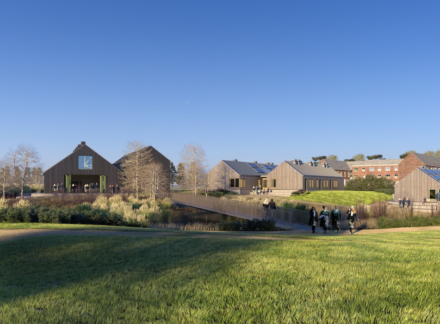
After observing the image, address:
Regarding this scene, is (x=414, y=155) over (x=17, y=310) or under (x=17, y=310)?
over

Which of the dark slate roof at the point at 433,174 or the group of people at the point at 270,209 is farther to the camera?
the dark slate roof at the point at 433,174

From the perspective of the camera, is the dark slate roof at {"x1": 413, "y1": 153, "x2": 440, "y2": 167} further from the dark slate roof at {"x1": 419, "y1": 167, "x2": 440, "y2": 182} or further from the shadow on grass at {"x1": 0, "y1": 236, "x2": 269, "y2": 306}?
the shadow on grass at {"x1": 0, "y1": 236, "x2": 269, "y2": 306}

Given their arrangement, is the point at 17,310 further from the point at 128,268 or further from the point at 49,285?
the point at 128,268

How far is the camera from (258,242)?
9531 millimetres

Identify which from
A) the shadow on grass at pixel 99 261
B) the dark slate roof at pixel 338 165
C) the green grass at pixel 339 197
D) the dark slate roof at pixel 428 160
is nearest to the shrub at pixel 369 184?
the dark slate roof at pixel 428 160

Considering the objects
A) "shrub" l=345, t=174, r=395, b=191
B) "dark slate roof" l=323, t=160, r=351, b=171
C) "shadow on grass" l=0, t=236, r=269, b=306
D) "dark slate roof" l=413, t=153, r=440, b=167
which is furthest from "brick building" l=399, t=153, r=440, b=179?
"shadow on grass" l=0, t=236, r=269, b=306

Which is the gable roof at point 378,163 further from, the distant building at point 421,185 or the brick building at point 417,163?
the distant building at point 421,185

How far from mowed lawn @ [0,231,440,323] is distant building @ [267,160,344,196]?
4261 centimetres

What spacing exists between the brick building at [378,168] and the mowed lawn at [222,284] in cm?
8527

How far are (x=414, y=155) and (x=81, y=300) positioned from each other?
7663cm

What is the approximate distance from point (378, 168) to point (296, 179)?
47.7m

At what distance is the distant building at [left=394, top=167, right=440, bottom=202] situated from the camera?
39.1m

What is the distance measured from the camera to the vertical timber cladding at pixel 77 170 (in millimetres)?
45594

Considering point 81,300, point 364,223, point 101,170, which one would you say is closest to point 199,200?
point 364,223
